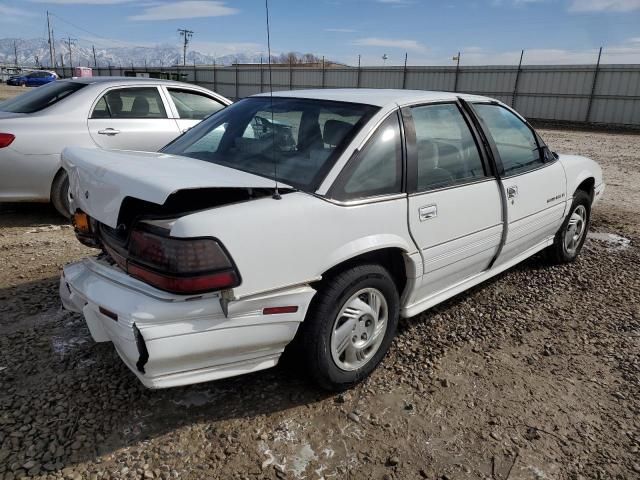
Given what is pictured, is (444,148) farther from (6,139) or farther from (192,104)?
(6,139)

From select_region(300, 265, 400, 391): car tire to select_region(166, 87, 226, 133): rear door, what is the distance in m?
4.20

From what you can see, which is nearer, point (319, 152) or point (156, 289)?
point (156, 289)

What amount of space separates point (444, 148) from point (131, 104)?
4128 millimetres

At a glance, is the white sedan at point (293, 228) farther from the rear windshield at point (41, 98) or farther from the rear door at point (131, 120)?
the rear windshield at point (41, 98)

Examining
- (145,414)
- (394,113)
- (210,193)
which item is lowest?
(145,414)

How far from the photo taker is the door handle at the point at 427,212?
108 inches

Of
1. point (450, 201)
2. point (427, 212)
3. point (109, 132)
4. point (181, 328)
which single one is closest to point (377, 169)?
point (427, 212)

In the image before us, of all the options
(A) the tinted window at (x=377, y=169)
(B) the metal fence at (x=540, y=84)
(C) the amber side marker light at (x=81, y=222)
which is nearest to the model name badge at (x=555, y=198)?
(A) the tinted window at (x=377, y=169)

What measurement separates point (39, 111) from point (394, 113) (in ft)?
13.9

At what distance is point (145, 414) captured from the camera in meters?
2.39

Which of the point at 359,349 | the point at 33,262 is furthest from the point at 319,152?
the point at 33,262

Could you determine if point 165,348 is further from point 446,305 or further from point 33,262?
point 33,262

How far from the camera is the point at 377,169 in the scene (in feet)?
8.58

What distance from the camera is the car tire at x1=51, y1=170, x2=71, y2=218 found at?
5141 millimetres
